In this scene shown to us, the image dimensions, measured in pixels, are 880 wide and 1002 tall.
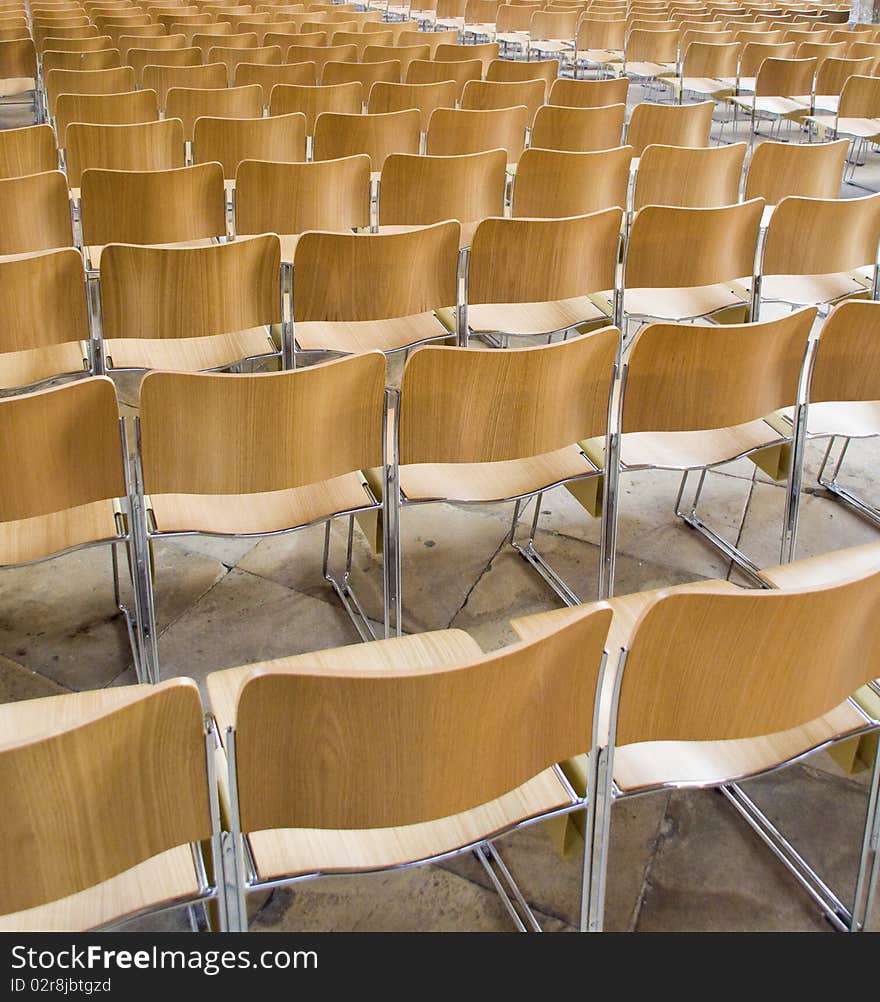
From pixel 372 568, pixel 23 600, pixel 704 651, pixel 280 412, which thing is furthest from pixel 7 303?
pixel 704 651

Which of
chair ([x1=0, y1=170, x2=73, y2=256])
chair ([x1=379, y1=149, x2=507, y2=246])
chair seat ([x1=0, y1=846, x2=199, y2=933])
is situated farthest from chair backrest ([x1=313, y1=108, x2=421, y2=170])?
chair seat ([x1=0, y1=846, x2=199, y2=933])

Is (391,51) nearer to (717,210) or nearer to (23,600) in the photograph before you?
(717,210)

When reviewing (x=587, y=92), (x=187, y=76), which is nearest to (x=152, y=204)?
(x=187, y=76)

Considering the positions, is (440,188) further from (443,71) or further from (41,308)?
(443,71)

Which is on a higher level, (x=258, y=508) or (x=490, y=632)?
(x=258, y=508)

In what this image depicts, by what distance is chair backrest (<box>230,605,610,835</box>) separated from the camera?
145 cm

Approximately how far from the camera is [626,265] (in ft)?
11.9

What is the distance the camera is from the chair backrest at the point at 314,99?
568 centimetres

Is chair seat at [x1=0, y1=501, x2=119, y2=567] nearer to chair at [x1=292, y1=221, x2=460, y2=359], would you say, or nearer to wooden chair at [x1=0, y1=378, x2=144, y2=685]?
wooden chair at [x1=0, y1=378, x2=144, y2=685]

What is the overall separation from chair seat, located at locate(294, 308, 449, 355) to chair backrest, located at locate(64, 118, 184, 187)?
153cm

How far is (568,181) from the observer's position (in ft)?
14.2

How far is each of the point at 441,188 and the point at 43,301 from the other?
5.75ft

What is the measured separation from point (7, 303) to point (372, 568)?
127 centimetres

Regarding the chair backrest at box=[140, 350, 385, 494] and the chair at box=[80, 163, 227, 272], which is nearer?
the chair backrest at box=[140, 350, 385, 494]
